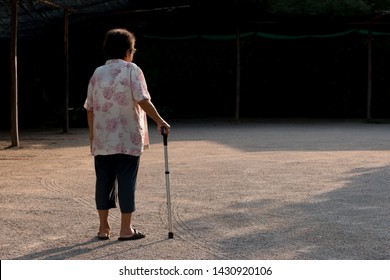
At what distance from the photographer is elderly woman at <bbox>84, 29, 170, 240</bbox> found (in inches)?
201

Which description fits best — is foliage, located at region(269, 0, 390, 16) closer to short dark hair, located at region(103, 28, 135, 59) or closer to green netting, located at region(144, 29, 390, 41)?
green netting, located at region(144, 29, 390, 41)

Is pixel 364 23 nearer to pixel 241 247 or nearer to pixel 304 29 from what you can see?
pixel 304 29

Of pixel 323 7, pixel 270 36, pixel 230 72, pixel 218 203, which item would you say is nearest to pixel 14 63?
pixel 218 203

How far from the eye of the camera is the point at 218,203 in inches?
271

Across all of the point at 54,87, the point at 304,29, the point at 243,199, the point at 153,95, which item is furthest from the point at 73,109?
the point at 243,199

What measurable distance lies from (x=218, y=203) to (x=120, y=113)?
2.03 m

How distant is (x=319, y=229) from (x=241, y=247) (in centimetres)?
90

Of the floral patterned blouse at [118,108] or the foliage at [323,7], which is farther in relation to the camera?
the foliage at [323,7]

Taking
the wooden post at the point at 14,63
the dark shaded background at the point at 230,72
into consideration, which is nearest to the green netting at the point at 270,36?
the dark shaded background at the point at 230,72

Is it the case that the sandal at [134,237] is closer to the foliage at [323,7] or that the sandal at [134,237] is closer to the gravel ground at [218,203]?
the gravel ground at [218,203]

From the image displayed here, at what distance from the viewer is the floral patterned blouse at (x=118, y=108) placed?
5.11 meters

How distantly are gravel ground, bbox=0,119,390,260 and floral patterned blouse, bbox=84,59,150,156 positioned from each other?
2.22 ft

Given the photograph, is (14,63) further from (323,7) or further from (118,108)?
(323,7)

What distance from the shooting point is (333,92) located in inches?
847
